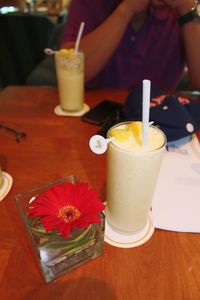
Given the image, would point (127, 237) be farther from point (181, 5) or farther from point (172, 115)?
point (181, 5)

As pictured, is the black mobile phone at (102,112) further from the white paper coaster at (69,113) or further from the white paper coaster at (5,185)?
the white paper coaster at (5,185)

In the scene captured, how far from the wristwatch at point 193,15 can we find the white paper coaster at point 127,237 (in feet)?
2.79

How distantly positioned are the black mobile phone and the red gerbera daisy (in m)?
0.41

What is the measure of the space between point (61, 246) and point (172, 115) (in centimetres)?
47

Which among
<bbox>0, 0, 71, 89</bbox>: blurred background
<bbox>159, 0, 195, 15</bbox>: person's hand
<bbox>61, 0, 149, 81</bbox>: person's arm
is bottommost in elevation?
<bbox>0, 0, 71, 89</bbox>: blurred background

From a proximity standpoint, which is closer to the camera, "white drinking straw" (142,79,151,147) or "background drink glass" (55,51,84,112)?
"white drinking straw" (142,79,151,147)

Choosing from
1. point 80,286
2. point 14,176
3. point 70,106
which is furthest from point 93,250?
point 70,106

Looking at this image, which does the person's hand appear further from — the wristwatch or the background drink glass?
the background drink glass

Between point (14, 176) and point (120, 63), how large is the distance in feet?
2.81

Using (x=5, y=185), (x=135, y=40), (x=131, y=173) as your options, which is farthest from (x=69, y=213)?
(x=135, y=40)

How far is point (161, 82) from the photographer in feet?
4.38

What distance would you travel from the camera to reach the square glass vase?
1.30ft

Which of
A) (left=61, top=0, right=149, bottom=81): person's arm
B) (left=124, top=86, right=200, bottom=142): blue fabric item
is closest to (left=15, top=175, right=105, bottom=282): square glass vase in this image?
(left=124, top=86, right=200, bottom=142): blue fabric item

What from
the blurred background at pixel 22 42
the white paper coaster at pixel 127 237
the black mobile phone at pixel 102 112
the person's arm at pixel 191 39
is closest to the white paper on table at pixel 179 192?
the white paper coaster at pixel 127 237
